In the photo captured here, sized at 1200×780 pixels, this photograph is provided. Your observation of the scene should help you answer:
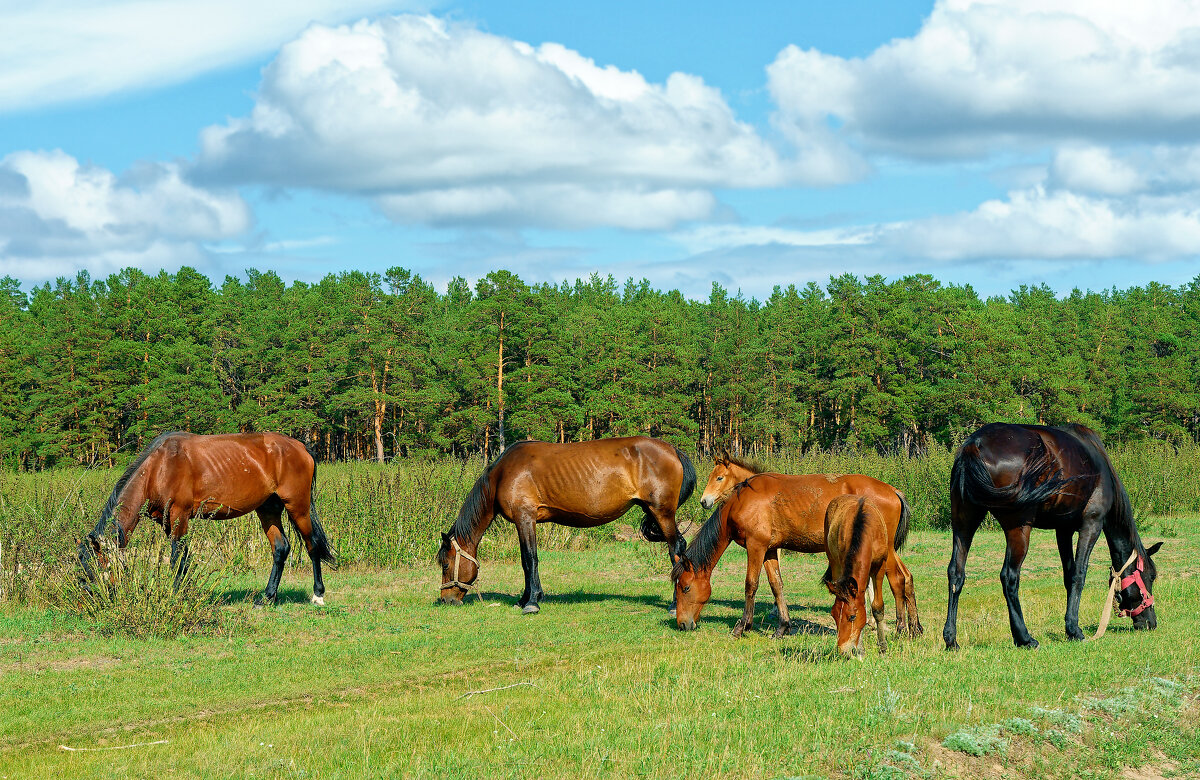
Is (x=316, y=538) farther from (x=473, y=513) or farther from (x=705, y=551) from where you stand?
(x=705, y=551)

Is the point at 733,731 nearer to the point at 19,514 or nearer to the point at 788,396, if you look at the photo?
the point at 19,514

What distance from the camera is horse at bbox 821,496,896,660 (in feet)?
30.9

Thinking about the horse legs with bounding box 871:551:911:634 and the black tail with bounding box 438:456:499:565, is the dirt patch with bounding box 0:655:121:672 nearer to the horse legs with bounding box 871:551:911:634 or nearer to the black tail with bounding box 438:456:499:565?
the black tail with bounding box 438:456:499:565

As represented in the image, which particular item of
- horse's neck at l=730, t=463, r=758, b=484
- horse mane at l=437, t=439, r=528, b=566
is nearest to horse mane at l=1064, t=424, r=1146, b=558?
horse's neck at l=730, t=463, r=758, b=484

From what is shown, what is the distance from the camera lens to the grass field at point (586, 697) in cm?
657

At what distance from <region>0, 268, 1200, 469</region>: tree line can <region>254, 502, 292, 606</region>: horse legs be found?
47652mm

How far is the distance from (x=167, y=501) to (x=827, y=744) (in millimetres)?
10010

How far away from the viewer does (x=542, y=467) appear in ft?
46.4

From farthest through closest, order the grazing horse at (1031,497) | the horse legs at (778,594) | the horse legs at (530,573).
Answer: the horse legs at (530,573), the horse legs at (778,594), the grazing horse at (1031,497)

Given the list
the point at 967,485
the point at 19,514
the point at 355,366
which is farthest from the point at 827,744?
the point at 355,366

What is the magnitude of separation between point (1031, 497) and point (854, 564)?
83.7 inches

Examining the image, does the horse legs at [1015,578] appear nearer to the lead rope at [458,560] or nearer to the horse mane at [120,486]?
the lead rope at [458,560]

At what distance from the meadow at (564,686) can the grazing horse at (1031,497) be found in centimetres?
59

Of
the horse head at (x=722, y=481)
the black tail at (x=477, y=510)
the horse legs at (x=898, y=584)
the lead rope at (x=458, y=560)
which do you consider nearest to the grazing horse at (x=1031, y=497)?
the horse legs at (x=898, y=584)
